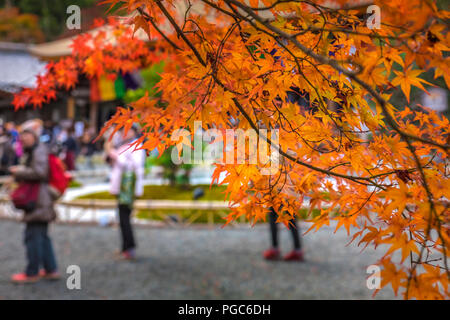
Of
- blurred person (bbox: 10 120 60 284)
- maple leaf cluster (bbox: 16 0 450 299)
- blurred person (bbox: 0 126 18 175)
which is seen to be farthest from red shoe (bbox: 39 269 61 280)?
blurred person (bbox: 0 126 18 175)

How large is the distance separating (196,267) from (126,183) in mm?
1280

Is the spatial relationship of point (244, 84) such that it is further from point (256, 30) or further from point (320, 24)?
point (320, 24)

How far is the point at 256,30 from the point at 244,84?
0.60 ft

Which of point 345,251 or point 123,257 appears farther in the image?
point 345,251

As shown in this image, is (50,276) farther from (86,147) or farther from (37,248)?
(86,147)

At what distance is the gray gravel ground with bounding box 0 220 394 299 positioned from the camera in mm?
3434

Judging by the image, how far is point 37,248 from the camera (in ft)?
11.8

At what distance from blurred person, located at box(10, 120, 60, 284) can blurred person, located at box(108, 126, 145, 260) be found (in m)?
0.80

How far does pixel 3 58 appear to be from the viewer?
42.7 ft

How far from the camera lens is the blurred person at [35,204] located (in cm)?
355

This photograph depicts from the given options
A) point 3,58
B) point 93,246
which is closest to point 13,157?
point 3,58

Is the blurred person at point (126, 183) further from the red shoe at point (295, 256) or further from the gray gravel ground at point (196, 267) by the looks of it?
the red shoe at point (295, 256)

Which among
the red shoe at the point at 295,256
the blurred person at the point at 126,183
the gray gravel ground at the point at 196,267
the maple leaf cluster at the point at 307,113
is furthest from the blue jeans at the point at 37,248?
the maple leaf cluster at the point at 307,113
